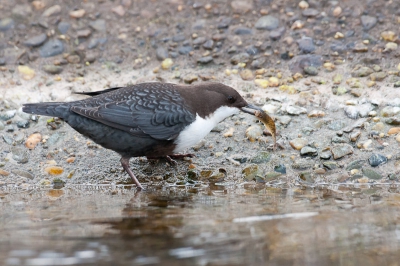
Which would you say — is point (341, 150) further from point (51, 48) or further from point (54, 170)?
point (51, 48)

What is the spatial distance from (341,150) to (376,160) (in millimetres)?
332

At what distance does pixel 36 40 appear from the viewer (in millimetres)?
7676

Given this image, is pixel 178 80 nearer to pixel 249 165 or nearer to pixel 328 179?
pixel 249 165

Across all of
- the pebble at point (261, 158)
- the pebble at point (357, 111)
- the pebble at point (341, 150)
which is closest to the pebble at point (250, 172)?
the pebble at point (261, 158)

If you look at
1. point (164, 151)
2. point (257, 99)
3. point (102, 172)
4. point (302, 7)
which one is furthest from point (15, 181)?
point (302, 7)

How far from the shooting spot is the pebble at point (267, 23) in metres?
7.71

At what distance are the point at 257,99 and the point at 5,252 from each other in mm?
3723

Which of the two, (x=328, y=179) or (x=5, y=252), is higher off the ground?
(x=328, y=179)

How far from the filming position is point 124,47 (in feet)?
25.3

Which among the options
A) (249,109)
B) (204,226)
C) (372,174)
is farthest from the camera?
(249,109)

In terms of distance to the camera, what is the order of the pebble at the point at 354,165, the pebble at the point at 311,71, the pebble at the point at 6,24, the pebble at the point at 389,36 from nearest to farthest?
the pebble at the point at 354,165, the pebble at the point at 311,71, the pebble at the point at 389,36, the pebble at the point at 6,24

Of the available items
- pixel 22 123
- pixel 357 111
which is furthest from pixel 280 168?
pixel 22 123

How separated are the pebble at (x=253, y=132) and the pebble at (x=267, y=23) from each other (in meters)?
1.82

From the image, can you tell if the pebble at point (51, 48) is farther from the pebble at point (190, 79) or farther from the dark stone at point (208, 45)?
the dark stone at point (208, 45)
